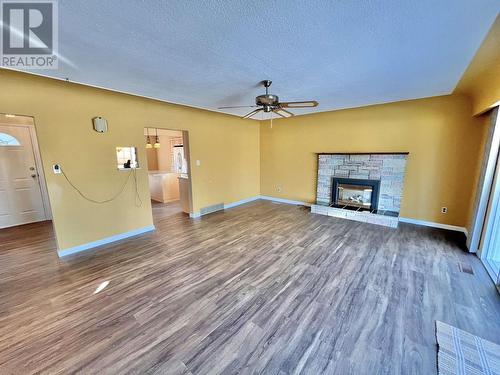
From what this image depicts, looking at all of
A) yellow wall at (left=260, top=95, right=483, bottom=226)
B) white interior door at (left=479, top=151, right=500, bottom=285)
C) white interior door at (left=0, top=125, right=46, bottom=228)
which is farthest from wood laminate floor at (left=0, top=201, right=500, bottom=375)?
white interior door at (left=0, top=125, right=46, bottom=228)

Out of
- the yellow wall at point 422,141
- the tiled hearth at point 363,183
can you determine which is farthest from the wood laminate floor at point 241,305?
the tiled hearth at point 363,183

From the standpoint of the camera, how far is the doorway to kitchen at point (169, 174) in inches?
199

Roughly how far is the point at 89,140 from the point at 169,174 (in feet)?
10.5

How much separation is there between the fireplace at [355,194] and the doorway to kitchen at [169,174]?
3656 mm

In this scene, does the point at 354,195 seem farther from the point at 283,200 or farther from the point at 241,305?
the point at 241,305

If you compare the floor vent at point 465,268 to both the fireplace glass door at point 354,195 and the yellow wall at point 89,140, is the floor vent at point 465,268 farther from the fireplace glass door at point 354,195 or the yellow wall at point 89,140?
the yellow wall at point 89,140

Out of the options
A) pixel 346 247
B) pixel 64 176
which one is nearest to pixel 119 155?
pixel 64 176

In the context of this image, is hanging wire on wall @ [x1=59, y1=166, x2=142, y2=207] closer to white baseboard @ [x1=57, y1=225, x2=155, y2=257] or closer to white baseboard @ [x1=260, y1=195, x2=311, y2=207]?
white baseboard @ [x1=57, y1=225, x2=155, y2=257]

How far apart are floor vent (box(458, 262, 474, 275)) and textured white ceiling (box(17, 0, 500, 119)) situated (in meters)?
2.55

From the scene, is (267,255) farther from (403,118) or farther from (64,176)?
(403,118)

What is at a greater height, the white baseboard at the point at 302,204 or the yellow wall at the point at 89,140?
the yellow wall at the point at 89,140

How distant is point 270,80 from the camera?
283 cm

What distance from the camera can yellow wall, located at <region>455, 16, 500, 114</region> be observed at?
77.1 inches

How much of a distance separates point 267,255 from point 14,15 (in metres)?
3.52
